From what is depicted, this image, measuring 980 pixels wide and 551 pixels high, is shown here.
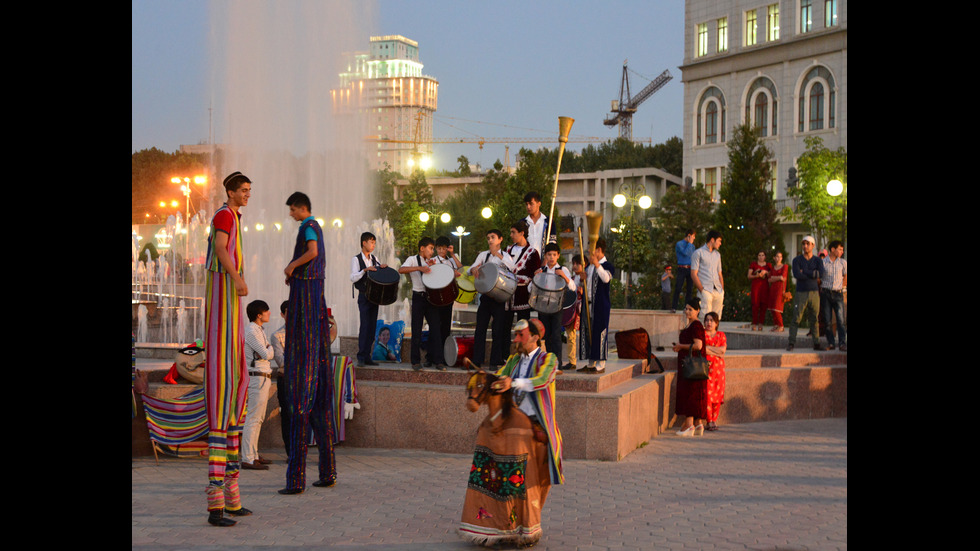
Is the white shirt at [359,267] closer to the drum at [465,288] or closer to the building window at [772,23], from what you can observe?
the drum at [465,288]

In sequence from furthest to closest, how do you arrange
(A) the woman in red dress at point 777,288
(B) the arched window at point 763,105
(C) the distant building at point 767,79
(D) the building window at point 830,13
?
(B) the arched window at point 763,105, (C) the distant building at point 767,79, (D) the building window at point 830,13, (A) the woman in red dress at point 777,288

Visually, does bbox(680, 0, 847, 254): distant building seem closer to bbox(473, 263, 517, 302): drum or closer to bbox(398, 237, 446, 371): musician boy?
bbox(398, 237, 446, 371): musician boy

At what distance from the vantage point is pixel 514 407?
22.7 feet

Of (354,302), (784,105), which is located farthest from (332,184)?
(784,105)

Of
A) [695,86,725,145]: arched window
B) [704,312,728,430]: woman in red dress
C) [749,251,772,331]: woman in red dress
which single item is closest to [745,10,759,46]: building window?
[695,86,725,145]: arched window

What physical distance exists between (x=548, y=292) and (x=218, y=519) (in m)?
4.50

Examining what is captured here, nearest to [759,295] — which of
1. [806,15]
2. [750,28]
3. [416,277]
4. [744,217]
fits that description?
[744,217]

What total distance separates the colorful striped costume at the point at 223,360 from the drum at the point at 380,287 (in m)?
3.74

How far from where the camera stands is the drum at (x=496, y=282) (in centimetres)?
1033

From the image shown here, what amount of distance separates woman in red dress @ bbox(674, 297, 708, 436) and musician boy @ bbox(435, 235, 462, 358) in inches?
116

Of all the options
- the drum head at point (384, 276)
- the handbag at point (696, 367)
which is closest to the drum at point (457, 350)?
the drum head at point (384, 276)

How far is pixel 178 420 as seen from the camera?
9.92 m

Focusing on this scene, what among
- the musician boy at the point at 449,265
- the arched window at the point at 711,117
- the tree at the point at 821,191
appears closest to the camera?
the musician boy at the point at 449,265
